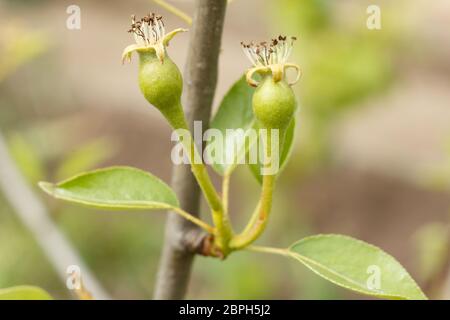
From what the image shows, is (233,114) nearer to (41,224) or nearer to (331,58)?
(41,224)

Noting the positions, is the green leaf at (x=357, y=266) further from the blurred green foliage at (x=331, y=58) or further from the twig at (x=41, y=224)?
the blurred green foliage at (x=331, y=58)

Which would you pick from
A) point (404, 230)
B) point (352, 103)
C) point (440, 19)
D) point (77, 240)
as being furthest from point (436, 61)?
point (77, 240)

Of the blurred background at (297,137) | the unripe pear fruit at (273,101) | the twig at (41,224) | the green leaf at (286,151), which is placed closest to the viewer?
the unripe pear fruit at (273,101)

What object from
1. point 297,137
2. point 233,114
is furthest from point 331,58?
point 233,114

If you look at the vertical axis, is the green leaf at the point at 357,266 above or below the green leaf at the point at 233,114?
below

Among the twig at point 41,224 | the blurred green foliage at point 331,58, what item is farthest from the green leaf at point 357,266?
the blurred green foliage at point 331,58

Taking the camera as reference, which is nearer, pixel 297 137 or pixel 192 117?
pixel 192 117

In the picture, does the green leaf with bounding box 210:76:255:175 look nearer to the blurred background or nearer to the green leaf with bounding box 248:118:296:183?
the green leaf with bounding box 248:118:296:183
